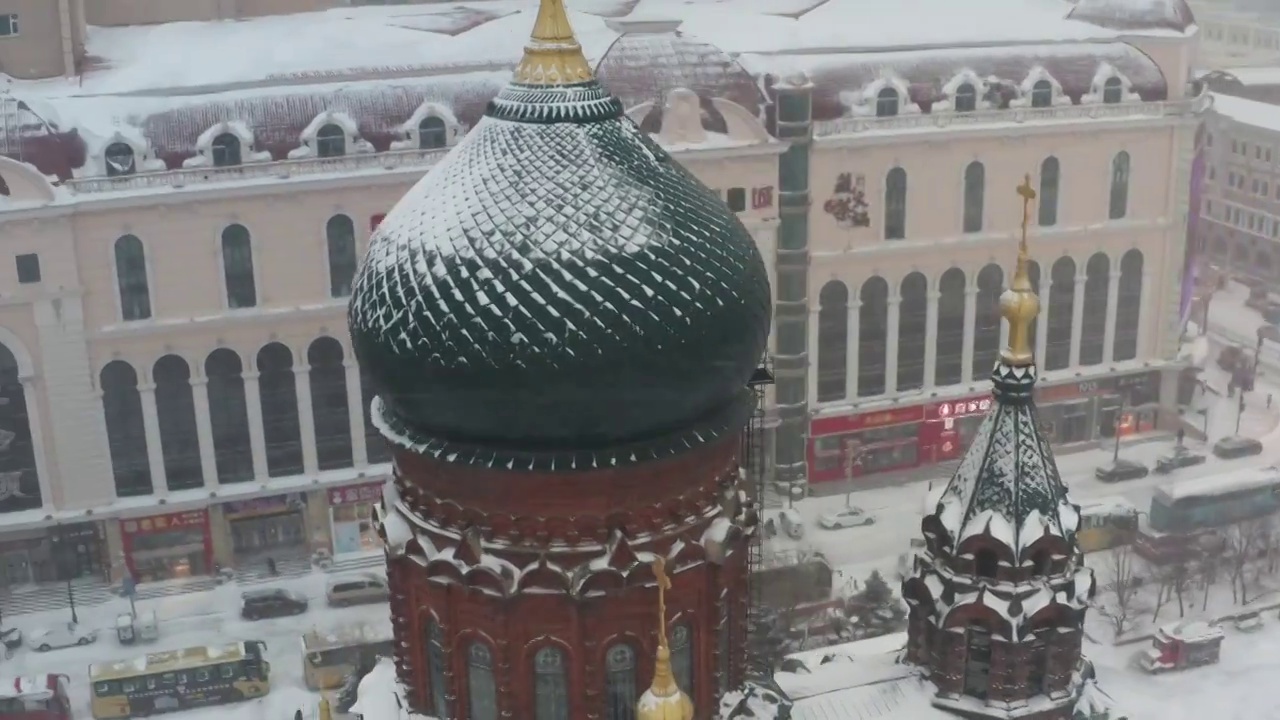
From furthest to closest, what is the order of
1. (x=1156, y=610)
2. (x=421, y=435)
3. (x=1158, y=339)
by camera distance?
1. (x=1158, y=339)
2. (x=1156, y=610)
3. (x=421, y=435)

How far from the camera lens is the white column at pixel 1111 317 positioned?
A: 62.3 metres

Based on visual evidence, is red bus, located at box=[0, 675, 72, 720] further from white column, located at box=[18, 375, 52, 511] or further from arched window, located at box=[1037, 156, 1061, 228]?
arched window, located at box=[1037, 156, 1061, 228]

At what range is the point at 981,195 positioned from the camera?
59.1 metres

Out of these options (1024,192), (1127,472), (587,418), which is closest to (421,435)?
(587,418)

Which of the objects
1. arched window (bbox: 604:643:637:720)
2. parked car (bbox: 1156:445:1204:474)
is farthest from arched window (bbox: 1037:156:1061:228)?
arched window (bbox: 604:643:637:720)

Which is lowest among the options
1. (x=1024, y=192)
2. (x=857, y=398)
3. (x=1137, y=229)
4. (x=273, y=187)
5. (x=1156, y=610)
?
(x=1156, y=610)

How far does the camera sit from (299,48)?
2207 inches

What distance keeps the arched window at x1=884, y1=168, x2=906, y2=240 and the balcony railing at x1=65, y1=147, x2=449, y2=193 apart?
18199mm

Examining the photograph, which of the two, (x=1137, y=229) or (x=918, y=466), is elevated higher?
(x=1137, y=229)

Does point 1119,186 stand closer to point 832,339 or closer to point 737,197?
point 832,339

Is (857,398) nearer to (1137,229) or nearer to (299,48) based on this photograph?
(1137,229)

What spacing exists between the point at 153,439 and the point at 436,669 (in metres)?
33.8

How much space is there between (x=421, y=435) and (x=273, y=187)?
33284 millimetres

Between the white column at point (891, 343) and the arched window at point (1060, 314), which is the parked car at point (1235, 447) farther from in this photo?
the white column at point (891, 343)
